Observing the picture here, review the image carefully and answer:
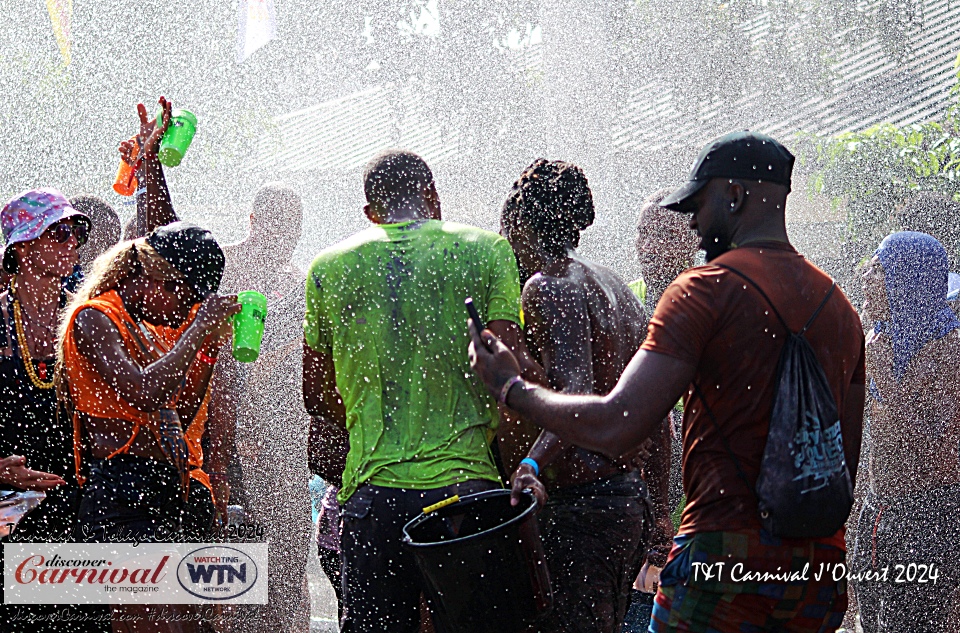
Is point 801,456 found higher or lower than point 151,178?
lower

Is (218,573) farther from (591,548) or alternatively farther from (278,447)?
(591,548)

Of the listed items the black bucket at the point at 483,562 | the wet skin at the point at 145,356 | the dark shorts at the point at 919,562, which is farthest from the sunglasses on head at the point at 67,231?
the dark shorts at the point at 919,562

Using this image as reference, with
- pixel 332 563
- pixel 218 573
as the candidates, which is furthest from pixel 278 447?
pixel 332 563

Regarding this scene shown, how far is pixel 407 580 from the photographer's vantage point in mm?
3010

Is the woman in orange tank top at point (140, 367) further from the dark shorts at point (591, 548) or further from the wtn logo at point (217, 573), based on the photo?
the dark shorts at point (591, 548)

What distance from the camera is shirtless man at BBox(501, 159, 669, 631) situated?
3289 mm

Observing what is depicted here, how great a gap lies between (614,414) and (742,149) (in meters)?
0.68

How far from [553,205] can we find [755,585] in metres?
1.43

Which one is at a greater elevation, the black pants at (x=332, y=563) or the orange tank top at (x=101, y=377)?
the orange tank top at (x=101, y=377)

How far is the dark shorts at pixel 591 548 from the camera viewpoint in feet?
10.8

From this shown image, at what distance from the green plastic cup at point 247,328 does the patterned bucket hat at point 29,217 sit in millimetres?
858

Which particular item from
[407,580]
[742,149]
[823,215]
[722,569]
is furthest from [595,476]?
[823,215]

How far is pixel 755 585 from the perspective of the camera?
243 centimetres

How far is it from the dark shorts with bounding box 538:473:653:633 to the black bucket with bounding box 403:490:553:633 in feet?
1.12
